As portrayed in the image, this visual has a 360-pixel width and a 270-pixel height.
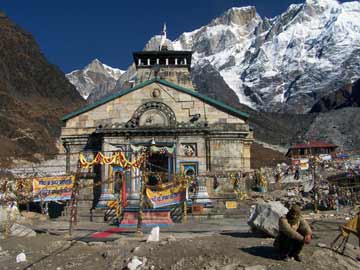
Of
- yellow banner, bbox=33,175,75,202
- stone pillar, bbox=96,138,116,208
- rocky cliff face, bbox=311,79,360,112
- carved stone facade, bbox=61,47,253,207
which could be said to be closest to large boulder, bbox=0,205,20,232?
yellow banner, bbox=33,175,75,202

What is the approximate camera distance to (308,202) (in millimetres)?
32219

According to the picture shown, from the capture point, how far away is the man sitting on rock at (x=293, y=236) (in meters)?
10.9

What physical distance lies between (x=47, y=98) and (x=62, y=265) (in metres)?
120

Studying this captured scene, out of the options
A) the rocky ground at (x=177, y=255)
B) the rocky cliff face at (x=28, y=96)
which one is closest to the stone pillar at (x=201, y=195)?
the rocky ground at (x=177, y=255)

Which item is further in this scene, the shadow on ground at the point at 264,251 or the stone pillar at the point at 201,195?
the stone pillar at the point at 201,195

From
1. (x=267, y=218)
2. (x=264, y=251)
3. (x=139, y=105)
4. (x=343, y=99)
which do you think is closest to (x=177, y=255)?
(x=264, y=251)

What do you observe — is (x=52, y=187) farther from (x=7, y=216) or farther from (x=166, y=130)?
(x=166, y=130)

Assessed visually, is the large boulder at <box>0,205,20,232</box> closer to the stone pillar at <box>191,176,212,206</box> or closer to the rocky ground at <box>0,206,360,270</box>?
the rocky ground at <box>0,206,360,270</box>

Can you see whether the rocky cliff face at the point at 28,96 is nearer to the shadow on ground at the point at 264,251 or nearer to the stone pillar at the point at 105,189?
the stone pillar at the point at 105,189

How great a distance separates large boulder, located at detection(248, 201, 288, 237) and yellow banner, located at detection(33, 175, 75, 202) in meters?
10.7

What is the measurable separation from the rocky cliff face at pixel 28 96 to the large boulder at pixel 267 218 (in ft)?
222

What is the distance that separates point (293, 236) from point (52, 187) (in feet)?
47.1

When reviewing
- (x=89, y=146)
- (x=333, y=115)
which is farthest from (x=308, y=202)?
(x=333, y=115)

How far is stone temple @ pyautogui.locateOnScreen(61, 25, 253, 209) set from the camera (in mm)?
27844
